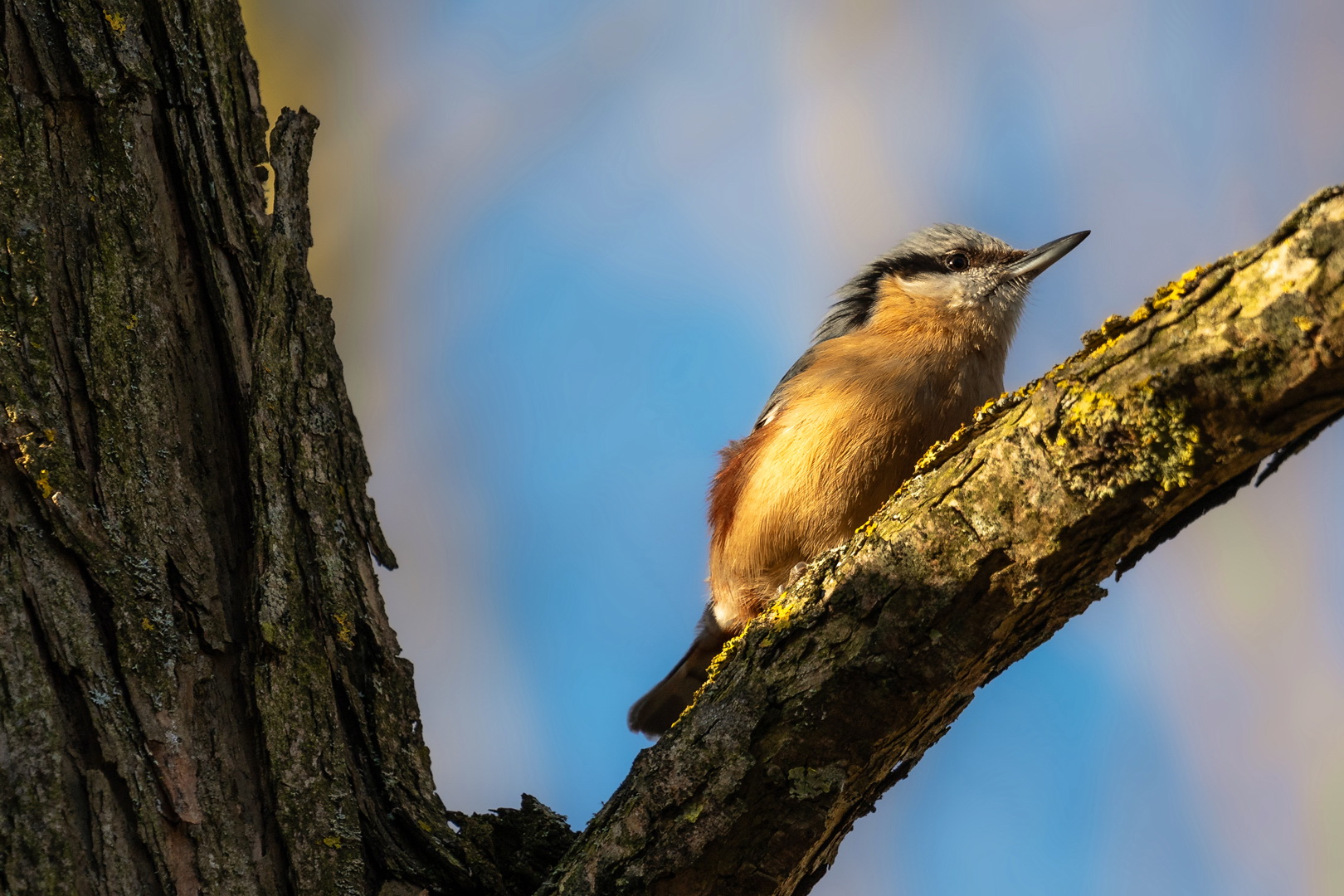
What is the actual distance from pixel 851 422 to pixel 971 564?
6.04 ft

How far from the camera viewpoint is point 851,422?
13.1 ft

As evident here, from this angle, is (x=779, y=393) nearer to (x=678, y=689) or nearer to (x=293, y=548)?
(x=678, y=689)

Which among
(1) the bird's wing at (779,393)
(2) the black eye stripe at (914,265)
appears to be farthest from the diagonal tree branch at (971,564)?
(2) the black eye stripe at (914,265)

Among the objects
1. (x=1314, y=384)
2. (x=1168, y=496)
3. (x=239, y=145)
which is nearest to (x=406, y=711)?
(x=239, y=145)

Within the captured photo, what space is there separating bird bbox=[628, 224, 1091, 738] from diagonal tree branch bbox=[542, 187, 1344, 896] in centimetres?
146

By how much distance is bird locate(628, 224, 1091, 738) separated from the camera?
12.9 ft

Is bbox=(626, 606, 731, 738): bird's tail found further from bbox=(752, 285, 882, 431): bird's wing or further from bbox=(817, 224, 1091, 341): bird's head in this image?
bbox=(817, 224, 1091, 341): bird's head

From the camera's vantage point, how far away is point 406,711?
2836 mm

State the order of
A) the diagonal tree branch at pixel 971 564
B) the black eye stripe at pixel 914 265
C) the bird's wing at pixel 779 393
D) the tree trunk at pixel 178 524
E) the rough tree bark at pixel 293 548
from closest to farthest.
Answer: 1. the diagonal tree branch at pixel 971 564
2. the rough tree bark at pixel 293 548
3. the tree trunk at pixel 178 524
4. the bird's wing at pixel 779 393
5. the black eye stripe at pixel 914 265

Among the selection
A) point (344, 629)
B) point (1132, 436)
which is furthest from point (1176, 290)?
point (344, 629)

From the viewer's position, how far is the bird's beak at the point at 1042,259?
494 centimetres

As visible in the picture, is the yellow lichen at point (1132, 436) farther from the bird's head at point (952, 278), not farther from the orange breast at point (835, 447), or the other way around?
the bird's head at point (952, 278)

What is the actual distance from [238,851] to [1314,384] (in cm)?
220

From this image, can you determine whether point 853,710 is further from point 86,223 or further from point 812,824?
point 86,223
